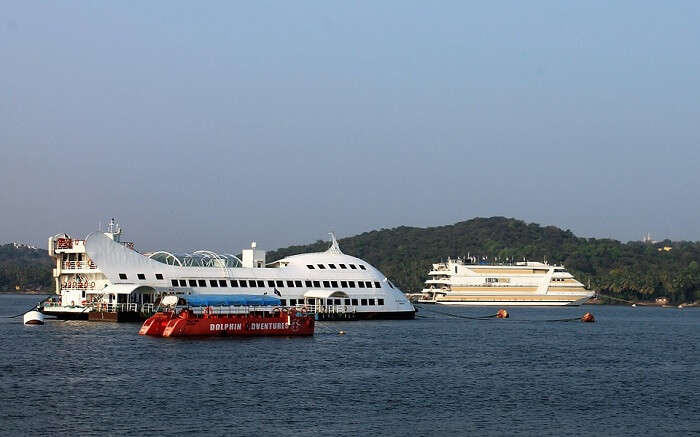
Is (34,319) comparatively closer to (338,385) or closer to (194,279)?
(194,279)

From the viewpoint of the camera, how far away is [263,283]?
9438cm

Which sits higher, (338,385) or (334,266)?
(334,266)

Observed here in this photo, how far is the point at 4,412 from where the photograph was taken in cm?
4006

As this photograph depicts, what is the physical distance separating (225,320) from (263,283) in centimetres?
1934

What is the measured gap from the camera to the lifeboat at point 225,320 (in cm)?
7288

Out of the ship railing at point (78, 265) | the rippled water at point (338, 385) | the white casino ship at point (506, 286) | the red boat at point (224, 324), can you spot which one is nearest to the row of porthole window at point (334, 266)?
the rippled water at point (338, 385)

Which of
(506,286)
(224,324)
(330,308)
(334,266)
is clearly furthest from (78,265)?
(506,286)

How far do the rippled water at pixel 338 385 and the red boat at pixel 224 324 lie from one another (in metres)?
1.84

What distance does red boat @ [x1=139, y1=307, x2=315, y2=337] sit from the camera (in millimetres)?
72812

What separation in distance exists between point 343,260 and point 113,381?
54.8 metres

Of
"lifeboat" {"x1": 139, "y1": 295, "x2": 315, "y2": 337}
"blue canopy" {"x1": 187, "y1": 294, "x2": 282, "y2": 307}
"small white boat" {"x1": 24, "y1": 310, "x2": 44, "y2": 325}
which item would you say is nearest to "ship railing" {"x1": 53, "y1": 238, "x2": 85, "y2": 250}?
"small white boat" {"x1": 24, "y1": 310, "x2": 44, "y2": 325}

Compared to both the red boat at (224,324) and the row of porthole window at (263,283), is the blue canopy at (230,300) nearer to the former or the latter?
the red boat at (224,324)

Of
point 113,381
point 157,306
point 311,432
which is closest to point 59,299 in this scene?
point 157,306

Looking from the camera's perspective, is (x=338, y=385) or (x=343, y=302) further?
(x=343, y=302)
